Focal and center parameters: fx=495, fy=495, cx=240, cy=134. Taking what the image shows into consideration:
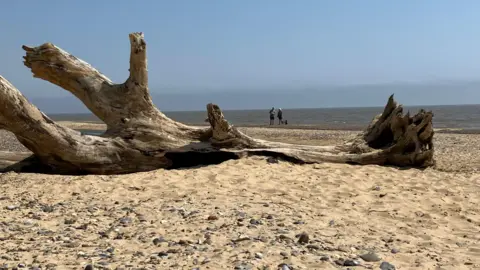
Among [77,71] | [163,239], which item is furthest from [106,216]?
[77,71]

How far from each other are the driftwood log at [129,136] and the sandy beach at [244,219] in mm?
508

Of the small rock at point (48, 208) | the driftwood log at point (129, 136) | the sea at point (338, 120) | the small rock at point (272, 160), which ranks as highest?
the driftwood log at point (129, 136)

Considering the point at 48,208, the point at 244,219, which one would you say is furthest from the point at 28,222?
the point at 244,219

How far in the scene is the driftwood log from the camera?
9.14 meters

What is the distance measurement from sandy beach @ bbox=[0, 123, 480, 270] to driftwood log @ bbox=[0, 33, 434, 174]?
0.51 m

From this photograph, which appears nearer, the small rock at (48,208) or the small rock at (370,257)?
the small rock at (370,257)

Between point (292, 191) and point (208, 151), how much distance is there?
2678mm

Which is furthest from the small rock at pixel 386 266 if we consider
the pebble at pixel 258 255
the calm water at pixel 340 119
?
the calm water at pixel 340 119

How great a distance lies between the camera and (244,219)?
20.2 feet

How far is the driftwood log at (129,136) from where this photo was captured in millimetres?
9141

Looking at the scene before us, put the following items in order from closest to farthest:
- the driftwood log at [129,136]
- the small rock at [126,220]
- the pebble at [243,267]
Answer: the pebble at [243,267] → the small rock at [126,220] → the driftwood log at [129,136]

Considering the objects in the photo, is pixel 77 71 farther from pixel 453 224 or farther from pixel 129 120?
pixel 453 224

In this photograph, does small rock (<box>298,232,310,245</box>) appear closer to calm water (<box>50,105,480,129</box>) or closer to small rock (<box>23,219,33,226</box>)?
small rock (<box>23,219,33,226</box>)

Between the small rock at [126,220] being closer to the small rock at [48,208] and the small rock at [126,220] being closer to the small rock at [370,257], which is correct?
the small rock at [48,208]
